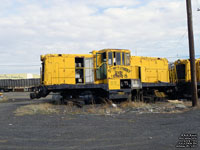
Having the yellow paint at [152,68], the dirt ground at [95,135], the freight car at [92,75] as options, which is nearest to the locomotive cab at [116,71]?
the freight car at [92,75]

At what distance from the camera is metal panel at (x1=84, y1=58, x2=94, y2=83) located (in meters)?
15.1

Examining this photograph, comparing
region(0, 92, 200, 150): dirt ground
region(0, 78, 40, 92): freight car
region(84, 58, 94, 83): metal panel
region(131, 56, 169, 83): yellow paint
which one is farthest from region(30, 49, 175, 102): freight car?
region(0, 78, 40, 92): freight car

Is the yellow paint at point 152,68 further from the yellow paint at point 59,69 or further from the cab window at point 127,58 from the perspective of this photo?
the yellow paint at point 59,69

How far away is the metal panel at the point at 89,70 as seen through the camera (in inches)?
595

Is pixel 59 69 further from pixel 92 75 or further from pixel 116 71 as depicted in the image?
pixel 116 71

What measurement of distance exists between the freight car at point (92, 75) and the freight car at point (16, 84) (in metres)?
29.6

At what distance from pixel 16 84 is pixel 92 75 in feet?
105

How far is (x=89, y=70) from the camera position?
49.8 ft

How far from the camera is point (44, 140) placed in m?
5.85

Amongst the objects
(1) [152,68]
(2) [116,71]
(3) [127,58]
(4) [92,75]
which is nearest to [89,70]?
(4) [92,75]

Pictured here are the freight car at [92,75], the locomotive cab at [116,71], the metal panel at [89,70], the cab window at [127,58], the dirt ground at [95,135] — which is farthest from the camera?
the cab window at [127,58]

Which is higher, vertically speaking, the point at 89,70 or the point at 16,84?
the point at 89,70

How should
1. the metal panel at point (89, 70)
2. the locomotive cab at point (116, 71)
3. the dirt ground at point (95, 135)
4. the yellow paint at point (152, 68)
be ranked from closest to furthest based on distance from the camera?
the dirt ground at point (95, 135)
the locomotive cab at point (116, 71)
the metal panel at point (89, 70)
the yellow paint at point (152, 68)

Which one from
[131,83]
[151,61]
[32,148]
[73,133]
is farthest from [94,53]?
[32,148]
